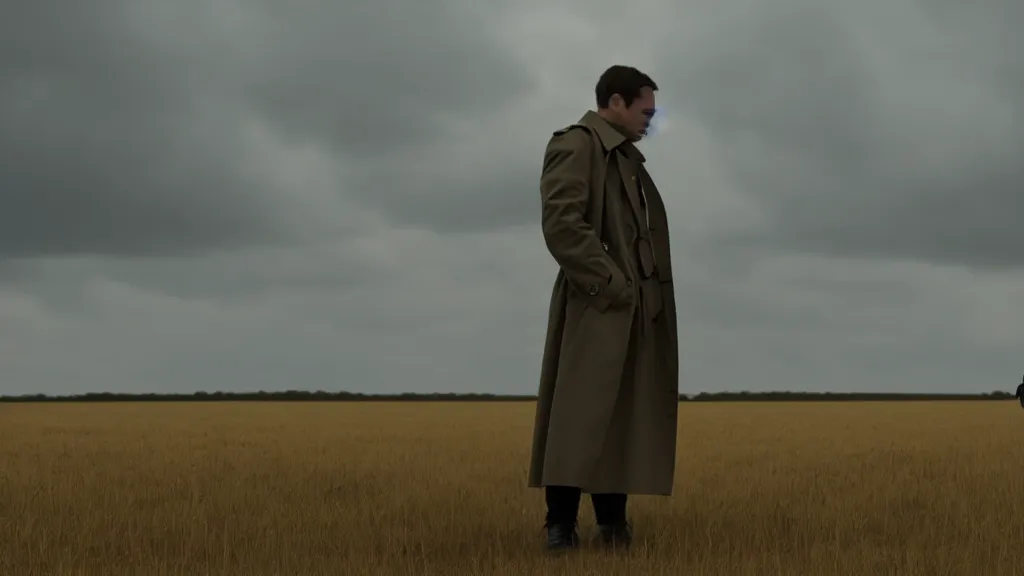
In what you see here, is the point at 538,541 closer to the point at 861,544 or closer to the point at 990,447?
the point at 861,544

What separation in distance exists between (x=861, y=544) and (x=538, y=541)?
1.76 metres

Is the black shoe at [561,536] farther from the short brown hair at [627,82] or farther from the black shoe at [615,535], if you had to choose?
the short brown hair at [627,82]

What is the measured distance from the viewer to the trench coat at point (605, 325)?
5586 millimetres

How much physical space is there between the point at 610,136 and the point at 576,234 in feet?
2.35

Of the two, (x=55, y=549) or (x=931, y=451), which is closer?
(x=55, y=549)

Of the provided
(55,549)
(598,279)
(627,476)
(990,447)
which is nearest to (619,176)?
(598,279)

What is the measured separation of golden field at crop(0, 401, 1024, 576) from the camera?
534 cm

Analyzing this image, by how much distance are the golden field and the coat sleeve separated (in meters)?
1.33

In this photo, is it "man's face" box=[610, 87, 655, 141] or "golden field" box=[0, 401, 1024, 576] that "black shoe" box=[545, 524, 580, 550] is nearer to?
"golden field" box=[0, 401, 1024, 576]

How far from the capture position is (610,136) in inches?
233

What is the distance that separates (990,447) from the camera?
1385cm

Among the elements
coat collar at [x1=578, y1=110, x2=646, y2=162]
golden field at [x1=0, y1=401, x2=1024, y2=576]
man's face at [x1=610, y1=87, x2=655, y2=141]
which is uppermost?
man's face at [x1=610, y1=87, x2=655, y2=141]

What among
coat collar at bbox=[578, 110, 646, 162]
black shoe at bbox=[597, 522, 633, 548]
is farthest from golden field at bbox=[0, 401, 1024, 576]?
coat collar at bbox=[578, 110, 646, 162]

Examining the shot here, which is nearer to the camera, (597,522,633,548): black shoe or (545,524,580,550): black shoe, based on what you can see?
(545,524,580,550): black shoe
